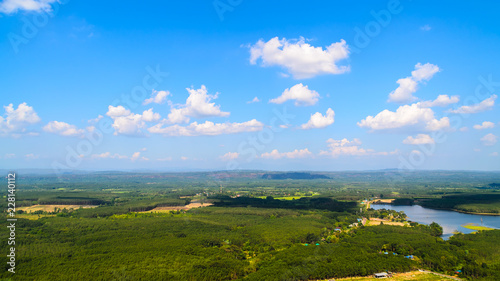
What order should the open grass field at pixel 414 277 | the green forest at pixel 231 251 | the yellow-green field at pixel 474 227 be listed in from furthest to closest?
the yellow-green field at pixel 474 227 < the open grass field at pixel 414 277 < the green forest at pixel 231 251

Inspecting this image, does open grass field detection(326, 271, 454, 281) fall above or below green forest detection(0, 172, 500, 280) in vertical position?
below

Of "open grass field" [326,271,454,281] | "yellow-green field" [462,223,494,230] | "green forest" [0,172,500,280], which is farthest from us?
"yellow-green field" [462,223,494,230]

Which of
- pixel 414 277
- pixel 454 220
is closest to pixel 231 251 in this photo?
pixel 414 277

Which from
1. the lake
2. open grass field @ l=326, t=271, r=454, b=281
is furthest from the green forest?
the lake

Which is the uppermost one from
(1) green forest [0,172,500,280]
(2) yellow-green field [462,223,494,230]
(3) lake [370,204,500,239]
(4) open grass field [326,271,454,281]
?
(1) green forest [0,172,500,280]

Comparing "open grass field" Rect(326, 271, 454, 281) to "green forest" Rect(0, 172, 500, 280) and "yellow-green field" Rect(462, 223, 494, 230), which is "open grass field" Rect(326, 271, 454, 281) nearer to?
"green forest" Rect(0, 172, 500, 280)

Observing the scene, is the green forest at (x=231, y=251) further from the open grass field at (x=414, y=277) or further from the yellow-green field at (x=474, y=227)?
the yellow-green field at (x=474, y=227)

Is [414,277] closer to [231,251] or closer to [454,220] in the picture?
[231,251]

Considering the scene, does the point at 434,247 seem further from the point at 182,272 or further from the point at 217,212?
the point at 217,212

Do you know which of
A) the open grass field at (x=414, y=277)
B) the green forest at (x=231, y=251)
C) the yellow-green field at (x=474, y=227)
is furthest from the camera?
the yellow-green field at (x=474, y=227)

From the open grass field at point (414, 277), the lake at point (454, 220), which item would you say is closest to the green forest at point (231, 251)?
the open grass field at point (414, 277)

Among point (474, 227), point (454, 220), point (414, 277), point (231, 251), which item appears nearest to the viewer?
point (414, 277)
